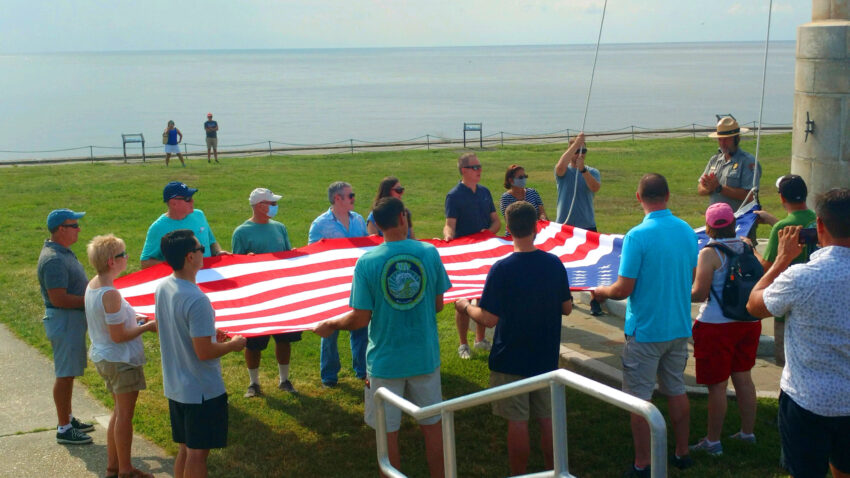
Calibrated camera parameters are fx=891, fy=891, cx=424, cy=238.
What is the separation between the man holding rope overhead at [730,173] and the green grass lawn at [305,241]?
2.21 meters

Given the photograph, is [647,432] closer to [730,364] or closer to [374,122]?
[730,364]

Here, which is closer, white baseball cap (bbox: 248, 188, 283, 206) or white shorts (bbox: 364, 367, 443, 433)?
white shorts (bbox: 364, 367, 443, 433)

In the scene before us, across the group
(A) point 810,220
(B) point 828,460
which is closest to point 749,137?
(A) point 810,220

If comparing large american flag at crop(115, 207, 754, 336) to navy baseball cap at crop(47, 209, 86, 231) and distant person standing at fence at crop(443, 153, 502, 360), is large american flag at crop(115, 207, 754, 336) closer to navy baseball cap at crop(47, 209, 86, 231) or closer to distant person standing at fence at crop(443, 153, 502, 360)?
distant person standing at fence at crop(443, 153, 502, 360)

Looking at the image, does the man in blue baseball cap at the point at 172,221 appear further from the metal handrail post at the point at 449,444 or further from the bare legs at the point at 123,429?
the metal handrail post at the point at 449,444

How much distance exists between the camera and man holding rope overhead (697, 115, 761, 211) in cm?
831

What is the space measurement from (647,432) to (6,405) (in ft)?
17.7

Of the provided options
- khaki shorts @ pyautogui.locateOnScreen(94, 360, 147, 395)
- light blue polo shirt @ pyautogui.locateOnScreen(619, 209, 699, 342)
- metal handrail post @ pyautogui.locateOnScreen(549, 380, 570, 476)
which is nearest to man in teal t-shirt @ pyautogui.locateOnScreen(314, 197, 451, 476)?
light blue polo shirt @ pyautogui.locateOnScreen(619, 209, 699, 342)

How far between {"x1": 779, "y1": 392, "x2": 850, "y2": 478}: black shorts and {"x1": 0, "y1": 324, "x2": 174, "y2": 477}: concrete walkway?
13.6ft

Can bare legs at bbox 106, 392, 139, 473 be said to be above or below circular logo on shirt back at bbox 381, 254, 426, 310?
below

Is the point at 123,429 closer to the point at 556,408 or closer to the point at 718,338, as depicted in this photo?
the point at 556,408

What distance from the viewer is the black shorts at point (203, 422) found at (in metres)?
5.31

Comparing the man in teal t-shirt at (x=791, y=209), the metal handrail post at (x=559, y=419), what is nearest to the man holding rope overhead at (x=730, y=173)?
the man in teal t-shirt at (x=791, y=209)

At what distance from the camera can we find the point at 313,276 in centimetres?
702
